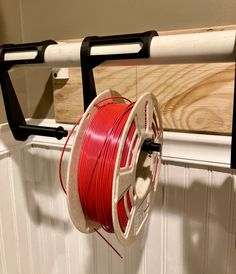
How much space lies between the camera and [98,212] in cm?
60

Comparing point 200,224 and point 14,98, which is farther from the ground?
point 14,98

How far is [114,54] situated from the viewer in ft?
2.06

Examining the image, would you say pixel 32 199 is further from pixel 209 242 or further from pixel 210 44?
pixel 210 44

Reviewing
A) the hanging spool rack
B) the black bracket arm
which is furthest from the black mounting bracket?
the black bracket arm

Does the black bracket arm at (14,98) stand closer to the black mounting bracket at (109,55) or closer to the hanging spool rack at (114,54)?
the hanging spool rack at (114,54)

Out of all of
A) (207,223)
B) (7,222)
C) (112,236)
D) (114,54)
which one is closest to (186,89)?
→ (114,54)

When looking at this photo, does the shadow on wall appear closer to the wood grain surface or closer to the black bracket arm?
the wood grain surface

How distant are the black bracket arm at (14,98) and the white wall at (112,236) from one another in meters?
0.20

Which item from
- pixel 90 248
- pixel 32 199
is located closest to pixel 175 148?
pixel 90 248

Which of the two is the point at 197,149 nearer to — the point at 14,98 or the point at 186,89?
the point at 186,89

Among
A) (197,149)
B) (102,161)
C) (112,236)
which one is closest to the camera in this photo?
(102,161)

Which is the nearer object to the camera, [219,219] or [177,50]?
[177,50]

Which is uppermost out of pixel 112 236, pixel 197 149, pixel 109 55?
pixel 109 55

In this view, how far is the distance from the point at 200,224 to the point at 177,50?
501 millimetres
